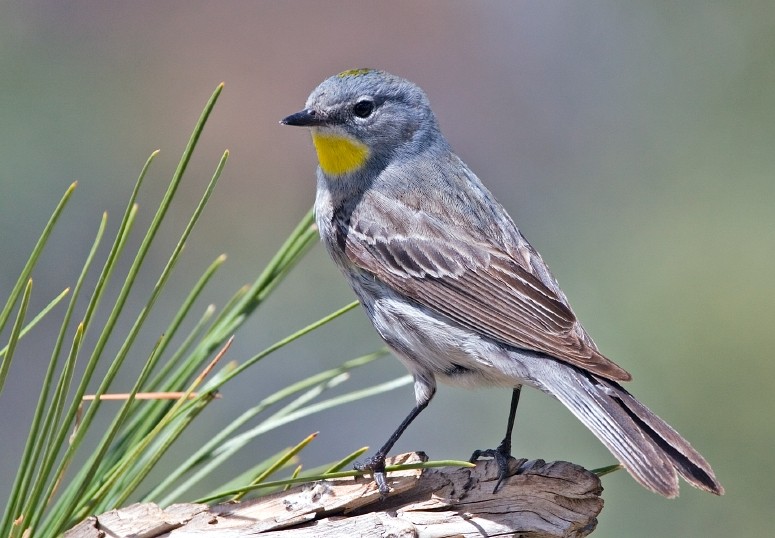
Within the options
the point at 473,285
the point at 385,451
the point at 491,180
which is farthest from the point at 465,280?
the point at 491,180

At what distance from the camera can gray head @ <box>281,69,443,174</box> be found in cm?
275

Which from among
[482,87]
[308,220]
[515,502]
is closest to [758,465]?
[515,502]

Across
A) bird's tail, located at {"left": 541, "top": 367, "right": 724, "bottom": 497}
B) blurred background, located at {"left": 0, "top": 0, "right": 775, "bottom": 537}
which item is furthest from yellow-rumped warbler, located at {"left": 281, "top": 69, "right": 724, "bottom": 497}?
blurred background, located at {"left": 0, "top": 0, "right": 775, "bottom": 537}

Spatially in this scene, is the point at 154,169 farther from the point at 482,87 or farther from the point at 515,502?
the point at 515,502

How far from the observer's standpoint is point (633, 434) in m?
1.98

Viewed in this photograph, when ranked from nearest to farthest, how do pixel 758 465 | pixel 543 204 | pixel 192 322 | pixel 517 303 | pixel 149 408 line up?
pixel 149 408, pixel 517 303, pixel 758 465, pixel 192 322, pixel 543 204

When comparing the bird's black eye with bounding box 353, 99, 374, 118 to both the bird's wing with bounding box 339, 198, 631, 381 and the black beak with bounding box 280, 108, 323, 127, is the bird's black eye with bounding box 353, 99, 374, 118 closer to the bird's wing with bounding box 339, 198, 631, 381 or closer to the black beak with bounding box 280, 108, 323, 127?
the black beak with bounding box 280, 108, 323, 127

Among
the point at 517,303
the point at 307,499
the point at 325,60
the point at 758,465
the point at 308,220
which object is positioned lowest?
the point at 758,465

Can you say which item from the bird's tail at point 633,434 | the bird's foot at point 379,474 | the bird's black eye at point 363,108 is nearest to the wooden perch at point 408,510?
the bird's foot at point 379,474

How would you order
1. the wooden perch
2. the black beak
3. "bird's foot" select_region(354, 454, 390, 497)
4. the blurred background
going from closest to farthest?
the wooden perch < "bird's foot" select_region(354, 454, 390, 497) < the black beak < the blurred background

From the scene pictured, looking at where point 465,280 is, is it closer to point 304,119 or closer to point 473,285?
point 473,285

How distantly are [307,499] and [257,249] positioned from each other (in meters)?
3.59

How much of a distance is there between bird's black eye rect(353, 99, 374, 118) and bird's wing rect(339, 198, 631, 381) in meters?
0.33

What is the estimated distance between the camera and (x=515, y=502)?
182cm
